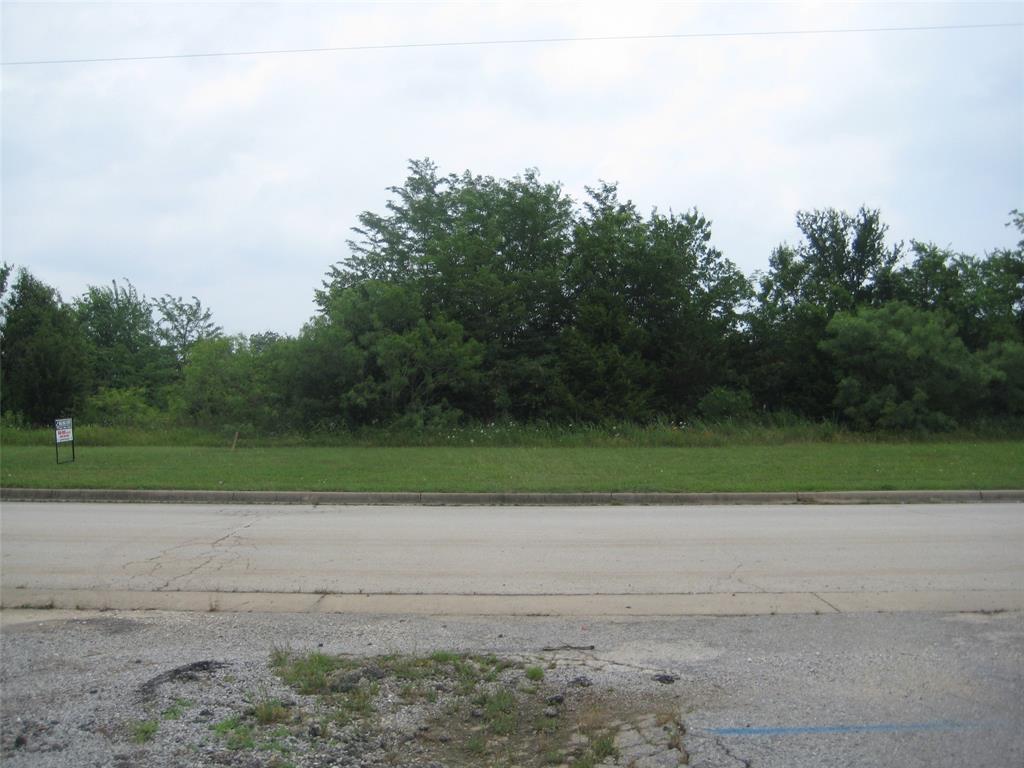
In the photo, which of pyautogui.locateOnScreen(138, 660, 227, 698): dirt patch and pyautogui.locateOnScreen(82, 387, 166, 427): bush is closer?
pyautogui.locateOnScreen(138, 660, 227, 698): dirt patch

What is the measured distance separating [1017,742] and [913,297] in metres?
42.1

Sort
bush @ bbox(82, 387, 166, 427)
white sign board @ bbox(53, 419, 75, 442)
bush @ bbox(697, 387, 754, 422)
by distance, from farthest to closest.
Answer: bush @ bbox(82, 387, 166, 427)
bush @ bbox(697, 387, 754, 422)
white sign board @ bbox(53, 419, 75, 442)

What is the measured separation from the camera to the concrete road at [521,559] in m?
7.85

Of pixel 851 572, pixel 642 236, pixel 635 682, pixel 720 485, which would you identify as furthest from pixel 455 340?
pixel 635 682

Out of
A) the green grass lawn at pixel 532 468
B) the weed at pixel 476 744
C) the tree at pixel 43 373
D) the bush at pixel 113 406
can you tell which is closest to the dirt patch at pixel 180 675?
the weed at pixel 476 744

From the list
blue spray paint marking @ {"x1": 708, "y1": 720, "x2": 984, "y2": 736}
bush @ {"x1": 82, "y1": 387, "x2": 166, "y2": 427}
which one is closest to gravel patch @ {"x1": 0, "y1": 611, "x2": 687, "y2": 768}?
blue spray paint marking @ {"x1": 708, "y1": 720, "x2": 984, "y2": 736}

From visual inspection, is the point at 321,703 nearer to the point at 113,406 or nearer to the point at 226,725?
the point at 226,725

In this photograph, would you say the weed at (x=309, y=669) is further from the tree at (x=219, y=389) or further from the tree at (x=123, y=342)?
the tree at (x=123, y=342)

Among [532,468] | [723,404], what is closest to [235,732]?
[532,468]

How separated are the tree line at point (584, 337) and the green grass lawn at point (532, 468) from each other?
5.75 metres

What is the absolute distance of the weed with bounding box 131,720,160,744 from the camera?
179 inches

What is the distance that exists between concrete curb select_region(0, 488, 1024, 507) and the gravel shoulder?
316 inches

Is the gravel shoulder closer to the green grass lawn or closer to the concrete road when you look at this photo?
the concrete road

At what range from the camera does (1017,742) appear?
15.1 ft
